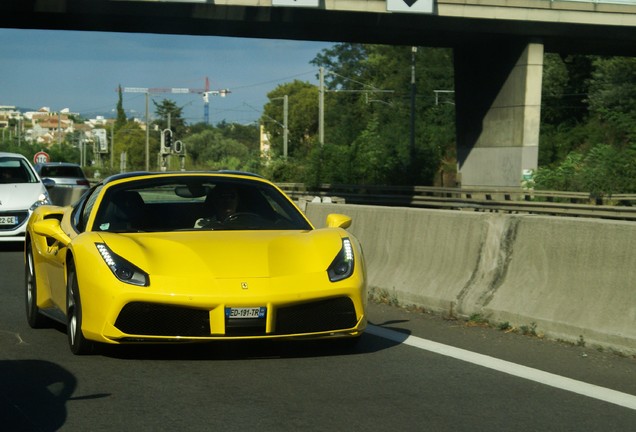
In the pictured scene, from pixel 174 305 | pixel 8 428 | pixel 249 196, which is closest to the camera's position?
pixel 8 428

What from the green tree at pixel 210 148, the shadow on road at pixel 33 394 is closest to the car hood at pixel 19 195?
the shadow on road at pixel 33 394

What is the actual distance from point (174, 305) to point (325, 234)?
4.50 ft

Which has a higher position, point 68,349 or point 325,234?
point 325,234

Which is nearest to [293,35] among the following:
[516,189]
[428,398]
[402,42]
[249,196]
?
[402,42]

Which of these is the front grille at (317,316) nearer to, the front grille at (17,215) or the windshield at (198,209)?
the windshield at (198,209)

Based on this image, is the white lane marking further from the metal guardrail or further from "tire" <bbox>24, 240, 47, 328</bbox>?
the metal guardrail

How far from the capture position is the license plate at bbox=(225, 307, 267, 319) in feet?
23.9

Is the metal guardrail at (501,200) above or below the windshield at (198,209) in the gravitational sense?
below

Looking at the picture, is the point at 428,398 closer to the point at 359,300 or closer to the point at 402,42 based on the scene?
the point at 359,300

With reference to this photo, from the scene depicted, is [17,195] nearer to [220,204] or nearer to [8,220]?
[8,220]

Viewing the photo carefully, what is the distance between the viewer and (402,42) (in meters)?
42.1

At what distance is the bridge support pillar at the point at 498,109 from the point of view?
42.2m

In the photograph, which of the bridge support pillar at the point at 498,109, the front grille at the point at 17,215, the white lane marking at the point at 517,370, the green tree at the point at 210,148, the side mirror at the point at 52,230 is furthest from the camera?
the green tree at the point at 210,148

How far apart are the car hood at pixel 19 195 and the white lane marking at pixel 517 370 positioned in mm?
11106
